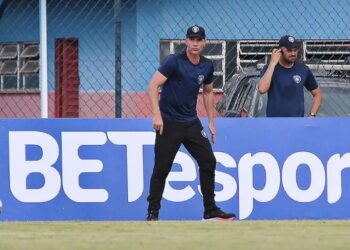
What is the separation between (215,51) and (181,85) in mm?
12121

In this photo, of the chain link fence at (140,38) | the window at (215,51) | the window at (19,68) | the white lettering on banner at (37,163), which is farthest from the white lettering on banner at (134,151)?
the window at (19,68)

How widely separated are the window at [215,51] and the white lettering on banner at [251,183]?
349 inches

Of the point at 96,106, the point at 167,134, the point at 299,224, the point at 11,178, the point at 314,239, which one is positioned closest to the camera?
the point at 314,239

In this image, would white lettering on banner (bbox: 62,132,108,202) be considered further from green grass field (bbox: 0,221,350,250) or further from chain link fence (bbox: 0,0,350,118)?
chain link fence (bbox: 0,0,350,118)

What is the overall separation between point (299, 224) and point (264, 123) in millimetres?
2536

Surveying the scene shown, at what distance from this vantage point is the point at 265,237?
30.2 feet

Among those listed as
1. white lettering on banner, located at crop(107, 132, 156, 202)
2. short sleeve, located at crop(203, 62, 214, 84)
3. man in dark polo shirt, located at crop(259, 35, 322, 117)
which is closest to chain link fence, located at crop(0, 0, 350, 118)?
white lettering on banner, located at crop(107, 132, 156, 202)

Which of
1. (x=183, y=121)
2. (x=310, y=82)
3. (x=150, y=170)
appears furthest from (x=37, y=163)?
(x=310, y=82)

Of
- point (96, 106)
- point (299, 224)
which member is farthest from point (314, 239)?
point (96, 106)

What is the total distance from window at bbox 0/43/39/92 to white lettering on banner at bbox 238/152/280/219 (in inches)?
484

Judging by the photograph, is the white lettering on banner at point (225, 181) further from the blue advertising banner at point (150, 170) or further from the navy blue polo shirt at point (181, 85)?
the navy blue polo shirt at point (181, 85)

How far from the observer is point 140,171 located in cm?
1283

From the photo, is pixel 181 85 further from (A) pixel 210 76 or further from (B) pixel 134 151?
(B) pixel 134 151

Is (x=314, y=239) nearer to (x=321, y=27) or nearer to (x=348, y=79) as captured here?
(x=348, y=79)
